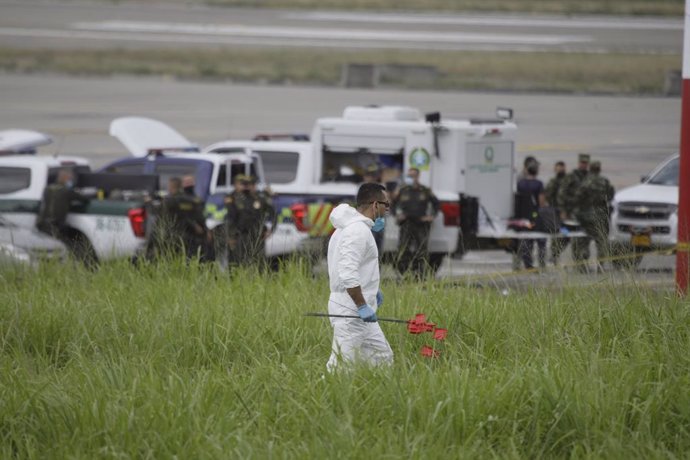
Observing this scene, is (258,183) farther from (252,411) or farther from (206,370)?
(252,411)

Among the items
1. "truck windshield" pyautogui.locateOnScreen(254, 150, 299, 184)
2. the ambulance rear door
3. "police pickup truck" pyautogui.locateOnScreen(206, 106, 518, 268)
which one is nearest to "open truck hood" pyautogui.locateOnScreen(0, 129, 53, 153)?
"police pickup truck" pyautogui.locateOnScreen(206, 106, 518, 268)

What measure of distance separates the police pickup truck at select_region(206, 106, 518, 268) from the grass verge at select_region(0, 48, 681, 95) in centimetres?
2607

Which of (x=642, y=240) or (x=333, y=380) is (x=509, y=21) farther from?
(x=333, y=380)

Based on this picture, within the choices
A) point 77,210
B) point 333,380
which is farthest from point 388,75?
point 333,380

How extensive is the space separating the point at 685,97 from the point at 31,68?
131 ft

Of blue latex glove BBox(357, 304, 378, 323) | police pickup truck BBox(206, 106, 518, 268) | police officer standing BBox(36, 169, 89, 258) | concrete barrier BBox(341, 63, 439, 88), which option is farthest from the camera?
concrete barrier BBox(341, 63, 439, 88)

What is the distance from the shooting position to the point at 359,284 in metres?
8.80

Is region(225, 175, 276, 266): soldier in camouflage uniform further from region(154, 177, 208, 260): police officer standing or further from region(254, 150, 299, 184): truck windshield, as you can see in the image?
region(254, 150, 299, 184): truck windshield

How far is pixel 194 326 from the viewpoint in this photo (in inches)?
408

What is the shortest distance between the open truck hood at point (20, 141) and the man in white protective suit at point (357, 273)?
1208 centimetres

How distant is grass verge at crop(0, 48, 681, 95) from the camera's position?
152 ft

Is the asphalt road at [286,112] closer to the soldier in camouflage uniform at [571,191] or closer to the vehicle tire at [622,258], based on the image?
the soldier in camouflage uniform at [571,191]

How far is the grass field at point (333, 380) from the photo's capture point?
7.52m

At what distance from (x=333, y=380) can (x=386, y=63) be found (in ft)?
138
